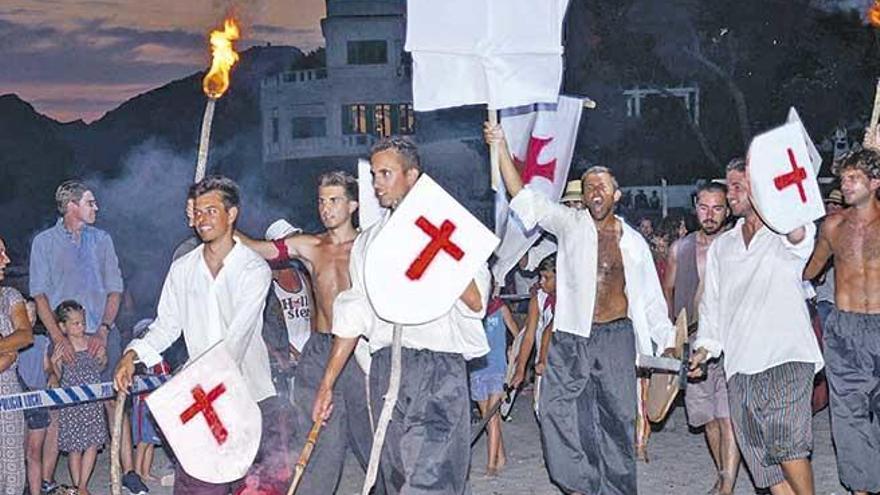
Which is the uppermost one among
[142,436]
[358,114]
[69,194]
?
[358,114]

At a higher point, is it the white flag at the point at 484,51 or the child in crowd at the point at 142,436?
the white flag at the point at 484,51

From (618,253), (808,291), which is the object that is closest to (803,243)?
(618,253)

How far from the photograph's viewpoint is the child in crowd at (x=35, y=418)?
8.48m

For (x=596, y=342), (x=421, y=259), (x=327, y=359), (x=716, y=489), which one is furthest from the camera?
(x=716, y=489)

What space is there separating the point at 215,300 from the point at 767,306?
283 cm

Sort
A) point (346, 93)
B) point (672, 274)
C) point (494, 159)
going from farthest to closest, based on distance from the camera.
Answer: point (346, 93), point (672, 274), point (494, 159)

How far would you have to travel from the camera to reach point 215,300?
6.99 metres

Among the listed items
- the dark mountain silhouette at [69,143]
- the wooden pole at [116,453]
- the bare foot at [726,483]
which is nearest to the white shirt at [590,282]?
the bare foot at [726,483]

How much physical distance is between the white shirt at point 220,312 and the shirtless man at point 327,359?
0.42m

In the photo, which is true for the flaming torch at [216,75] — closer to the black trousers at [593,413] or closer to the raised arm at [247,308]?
the raised arm at [247,308]

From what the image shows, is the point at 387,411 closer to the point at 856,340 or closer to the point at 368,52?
the point at 856,340

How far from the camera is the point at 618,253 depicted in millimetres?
7969

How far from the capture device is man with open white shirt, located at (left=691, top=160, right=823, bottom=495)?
7.23 meters

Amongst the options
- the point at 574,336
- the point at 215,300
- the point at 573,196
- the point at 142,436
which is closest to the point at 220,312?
the point at 215,300
